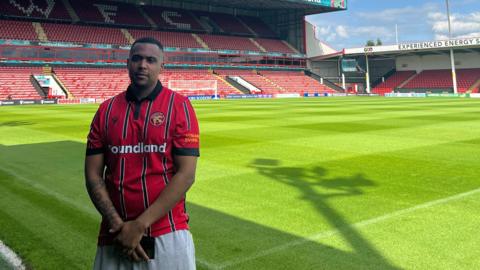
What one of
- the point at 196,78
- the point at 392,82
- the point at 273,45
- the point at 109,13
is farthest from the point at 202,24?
the point at 392,82

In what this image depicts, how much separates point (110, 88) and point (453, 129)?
41286 mm

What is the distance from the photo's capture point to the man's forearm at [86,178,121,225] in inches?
95.3

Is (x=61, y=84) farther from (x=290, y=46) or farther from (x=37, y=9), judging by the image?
(x=290, y=46)

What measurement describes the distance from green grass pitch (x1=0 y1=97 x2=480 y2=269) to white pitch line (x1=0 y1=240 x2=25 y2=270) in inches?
3.1

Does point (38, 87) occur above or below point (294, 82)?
below

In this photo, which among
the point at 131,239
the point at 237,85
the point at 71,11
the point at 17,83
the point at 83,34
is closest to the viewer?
the point at 131,239

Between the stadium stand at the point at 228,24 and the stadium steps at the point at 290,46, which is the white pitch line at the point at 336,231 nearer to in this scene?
the stadium stand at the point at 228,24

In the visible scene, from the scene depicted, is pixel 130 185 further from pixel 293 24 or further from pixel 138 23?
pixel 293 24

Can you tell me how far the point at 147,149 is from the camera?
8.03ft

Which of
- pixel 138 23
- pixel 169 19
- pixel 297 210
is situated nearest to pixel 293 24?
pixel 169 19

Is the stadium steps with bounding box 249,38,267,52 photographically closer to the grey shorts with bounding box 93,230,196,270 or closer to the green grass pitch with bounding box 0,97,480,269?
the green grass pitch with bounding box 0,97,480,269

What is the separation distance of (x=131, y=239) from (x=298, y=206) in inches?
169

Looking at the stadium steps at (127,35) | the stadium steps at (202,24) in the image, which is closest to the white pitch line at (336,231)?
the stadium steps at (127,35)

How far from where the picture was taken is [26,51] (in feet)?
161
